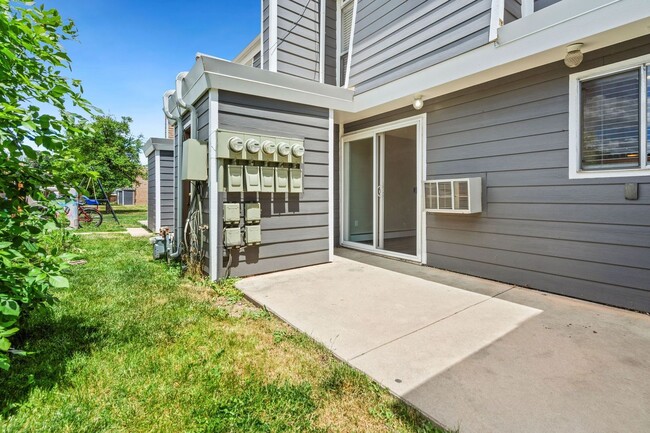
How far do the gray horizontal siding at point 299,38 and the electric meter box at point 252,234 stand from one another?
9.98 feet

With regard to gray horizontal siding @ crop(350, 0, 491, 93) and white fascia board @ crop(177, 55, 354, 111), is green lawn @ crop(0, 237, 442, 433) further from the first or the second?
gray horizontal siding @ crop(350, 0, 491, 93)

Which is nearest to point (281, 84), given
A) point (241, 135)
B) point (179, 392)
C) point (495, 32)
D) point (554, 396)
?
point (241, 135)

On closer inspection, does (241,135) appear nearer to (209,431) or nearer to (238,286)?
(238,286)

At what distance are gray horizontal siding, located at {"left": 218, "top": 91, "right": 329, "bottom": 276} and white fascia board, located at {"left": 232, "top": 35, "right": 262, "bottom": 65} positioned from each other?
11.4 ft

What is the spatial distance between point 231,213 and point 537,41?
3466 millimetres

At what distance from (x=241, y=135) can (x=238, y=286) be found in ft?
5.51

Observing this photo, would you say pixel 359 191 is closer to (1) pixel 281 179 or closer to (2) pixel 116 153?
(1) pixel 281 179

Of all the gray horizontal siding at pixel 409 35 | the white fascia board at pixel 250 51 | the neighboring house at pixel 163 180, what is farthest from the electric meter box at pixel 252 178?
the neighboring house at pixel 163 180

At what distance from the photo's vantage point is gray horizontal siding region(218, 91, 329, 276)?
3682mm

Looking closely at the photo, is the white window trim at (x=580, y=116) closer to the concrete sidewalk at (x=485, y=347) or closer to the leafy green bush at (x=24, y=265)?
the concrete sidewalk at (x=485, y=347)

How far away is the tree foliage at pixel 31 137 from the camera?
4.47ft

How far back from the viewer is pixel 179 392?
64.0 inches

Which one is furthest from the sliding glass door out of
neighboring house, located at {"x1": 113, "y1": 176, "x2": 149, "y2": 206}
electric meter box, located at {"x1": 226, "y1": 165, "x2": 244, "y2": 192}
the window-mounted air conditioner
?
neighboring house, located at {"x1": 113, "y1": 176, "x2": 149, "y2": 206}

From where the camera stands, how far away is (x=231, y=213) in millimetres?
3520
